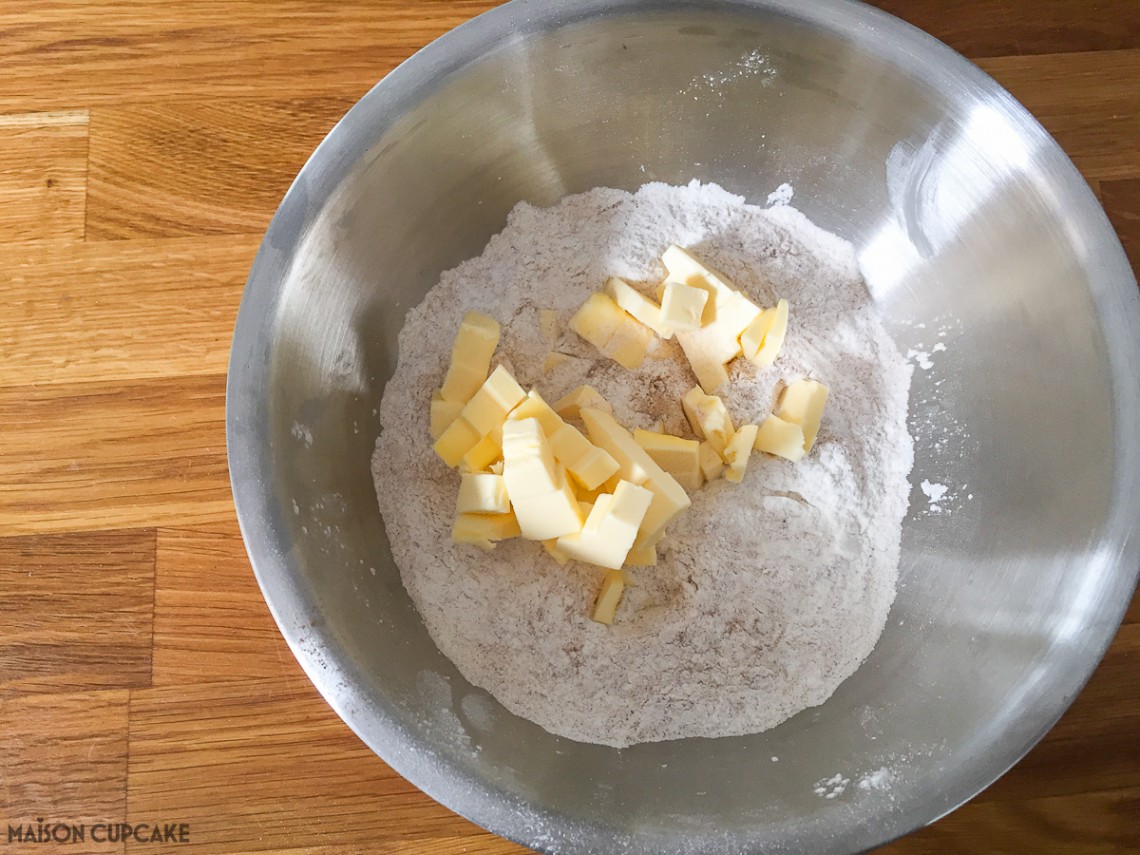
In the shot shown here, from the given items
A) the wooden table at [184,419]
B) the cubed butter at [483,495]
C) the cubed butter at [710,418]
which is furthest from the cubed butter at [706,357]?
the wooden table at [184,419]

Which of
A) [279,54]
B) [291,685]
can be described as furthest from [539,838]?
[279,54]

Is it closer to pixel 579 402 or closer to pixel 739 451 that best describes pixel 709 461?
pixel 739 451

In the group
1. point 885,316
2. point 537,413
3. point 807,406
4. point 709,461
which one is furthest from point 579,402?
point 885,316

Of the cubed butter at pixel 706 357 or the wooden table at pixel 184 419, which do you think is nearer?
the wooden table at pixel 184 419

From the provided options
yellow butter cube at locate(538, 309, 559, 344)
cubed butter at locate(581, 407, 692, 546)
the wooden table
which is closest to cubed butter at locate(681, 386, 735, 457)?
cubed butter at locate(581, 407, 692, 546)

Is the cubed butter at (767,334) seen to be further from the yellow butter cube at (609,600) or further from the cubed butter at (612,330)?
the yellow butter cube at (609,600)

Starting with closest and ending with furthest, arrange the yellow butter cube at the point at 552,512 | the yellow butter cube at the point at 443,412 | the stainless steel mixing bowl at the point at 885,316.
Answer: the stainless steel mixing bowl at the point at 885,316 → the yellow butter cube at the point at 552,512 → the yellow butter cube at the point at 443,412
